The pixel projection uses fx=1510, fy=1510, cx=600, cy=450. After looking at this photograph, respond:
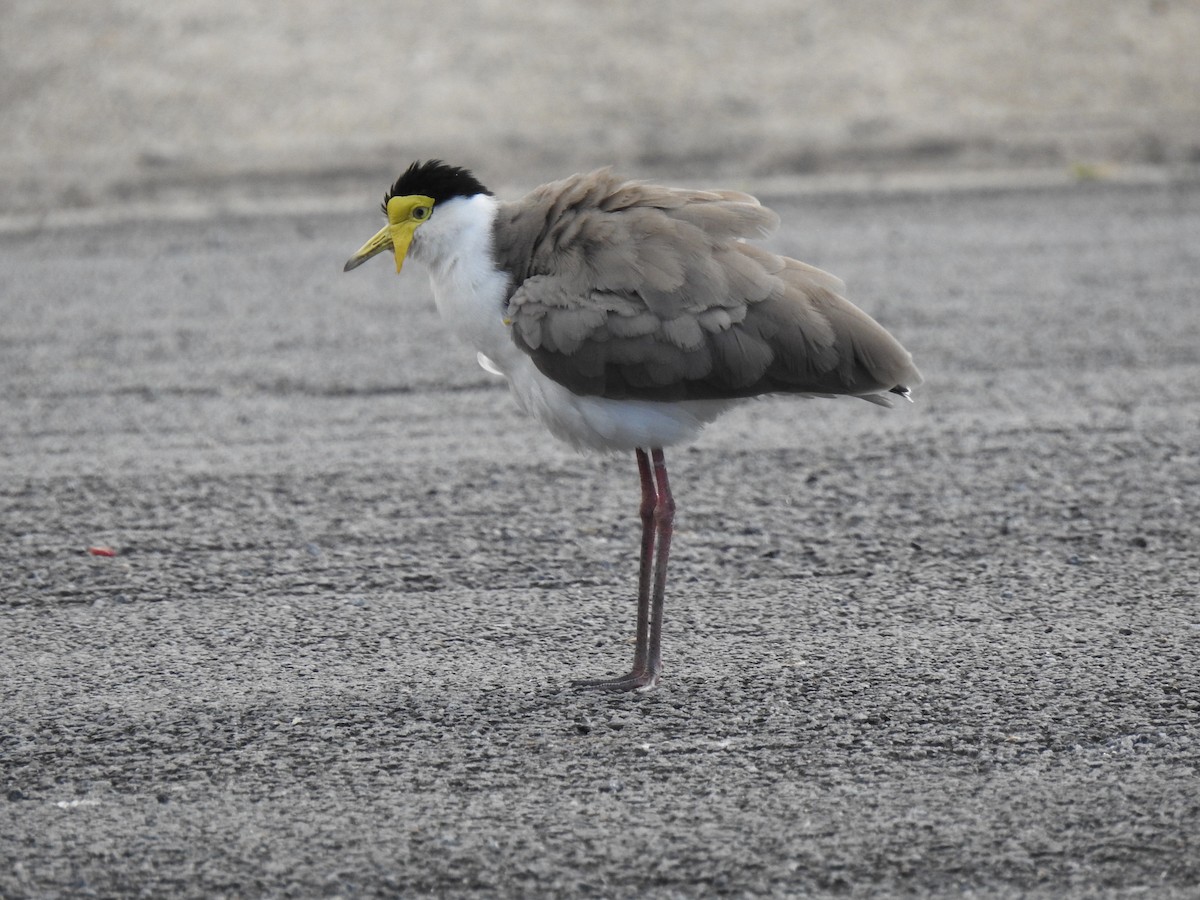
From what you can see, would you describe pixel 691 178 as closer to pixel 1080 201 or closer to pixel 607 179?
pixel 1080 201

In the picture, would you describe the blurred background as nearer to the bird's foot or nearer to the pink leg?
the pink leg

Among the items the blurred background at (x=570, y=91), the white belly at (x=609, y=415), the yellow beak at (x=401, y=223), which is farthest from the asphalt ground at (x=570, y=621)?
the blurred background at (x=570, y=91)

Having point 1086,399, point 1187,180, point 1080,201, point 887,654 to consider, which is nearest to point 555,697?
point 887,654

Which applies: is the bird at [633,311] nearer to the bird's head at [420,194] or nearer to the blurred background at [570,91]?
the bird's head at [420,194]

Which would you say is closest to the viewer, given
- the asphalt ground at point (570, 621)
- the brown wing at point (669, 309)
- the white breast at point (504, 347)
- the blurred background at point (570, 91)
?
the asphalt ground at point (570, 621)

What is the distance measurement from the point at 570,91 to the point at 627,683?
9975mm

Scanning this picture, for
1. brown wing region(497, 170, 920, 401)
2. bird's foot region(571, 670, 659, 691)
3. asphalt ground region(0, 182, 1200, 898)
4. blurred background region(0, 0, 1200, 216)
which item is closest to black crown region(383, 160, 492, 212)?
brown wing region(497, 170, 920, 401)

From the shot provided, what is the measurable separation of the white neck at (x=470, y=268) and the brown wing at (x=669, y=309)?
62 mm

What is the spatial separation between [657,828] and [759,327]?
1556 millimetres

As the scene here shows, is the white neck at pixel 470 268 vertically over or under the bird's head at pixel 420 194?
under

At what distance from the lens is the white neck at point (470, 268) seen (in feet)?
15.1

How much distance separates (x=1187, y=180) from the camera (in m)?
11.9

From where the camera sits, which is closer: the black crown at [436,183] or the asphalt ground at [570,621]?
the asphalt ground at [570,621]

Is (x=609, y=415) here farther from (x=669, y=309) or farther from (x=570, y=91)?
(x=570, y=91)
